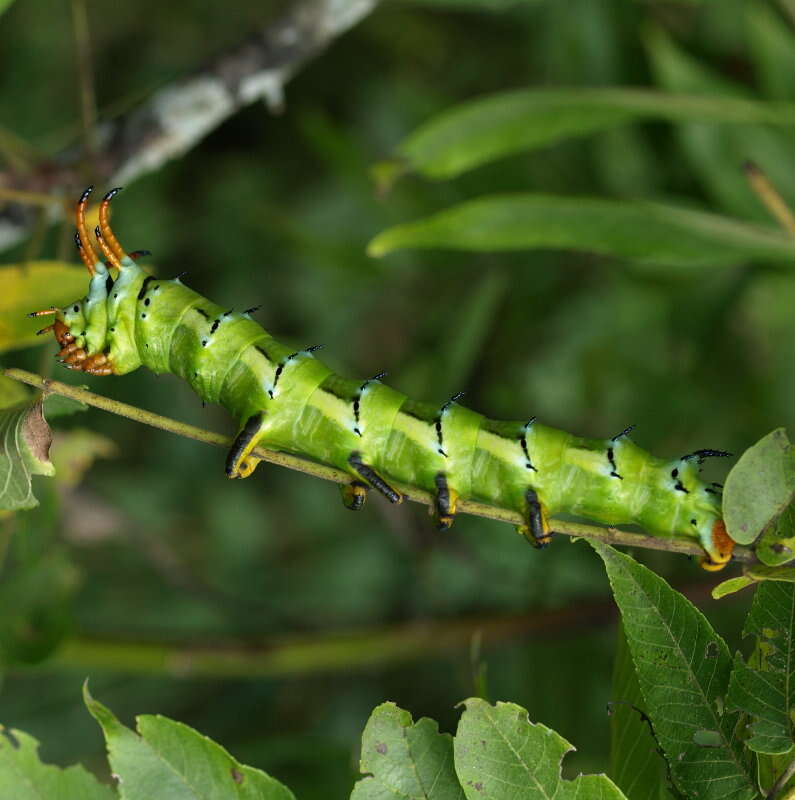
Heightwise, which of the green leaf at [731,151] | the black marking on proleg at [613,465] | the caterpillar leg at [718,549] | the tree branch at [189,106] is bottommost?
the caterpillar leg at [718,549]

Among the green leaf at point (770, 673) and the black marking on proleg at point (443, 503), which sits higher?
the black marking on proleg at point (443, 503)

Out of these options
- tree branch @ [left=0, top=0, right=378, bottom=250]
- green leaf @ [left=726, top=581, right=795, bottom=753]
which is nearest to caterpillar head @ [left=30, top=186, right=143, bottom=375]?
tree branch @ [left=0, top=0, right=378, bottom=250]

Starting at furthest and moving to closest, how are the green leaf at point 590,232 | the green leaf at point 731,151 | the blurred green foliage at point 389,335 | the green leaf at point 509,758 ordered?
the blurred green foliage at point 389,335 → the green leaf at point 731,151 → the green leaf at point 590,232 → the green leaf at point 509,758

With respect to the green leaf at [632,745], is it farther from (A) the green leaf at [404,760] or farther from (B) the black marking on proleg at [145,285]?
(B) the black marking on proleg at [145,285]

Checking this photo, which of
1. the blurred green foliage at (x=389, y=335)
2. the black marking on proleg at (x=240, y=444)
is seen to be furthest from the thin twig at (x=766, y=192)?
the black marking on proleg at (x=240, y=444)

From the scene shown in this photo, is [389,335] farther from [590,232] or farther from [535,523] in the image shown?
[535,523]

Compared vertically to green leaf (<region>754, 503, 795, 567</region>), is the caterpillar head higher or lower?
higher

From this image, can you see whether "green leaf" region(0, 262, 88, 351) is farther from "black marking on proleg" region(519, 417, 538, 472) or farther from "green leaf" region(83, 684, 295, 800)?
"black marking on proleg" region(519, 417, 538, 472)
